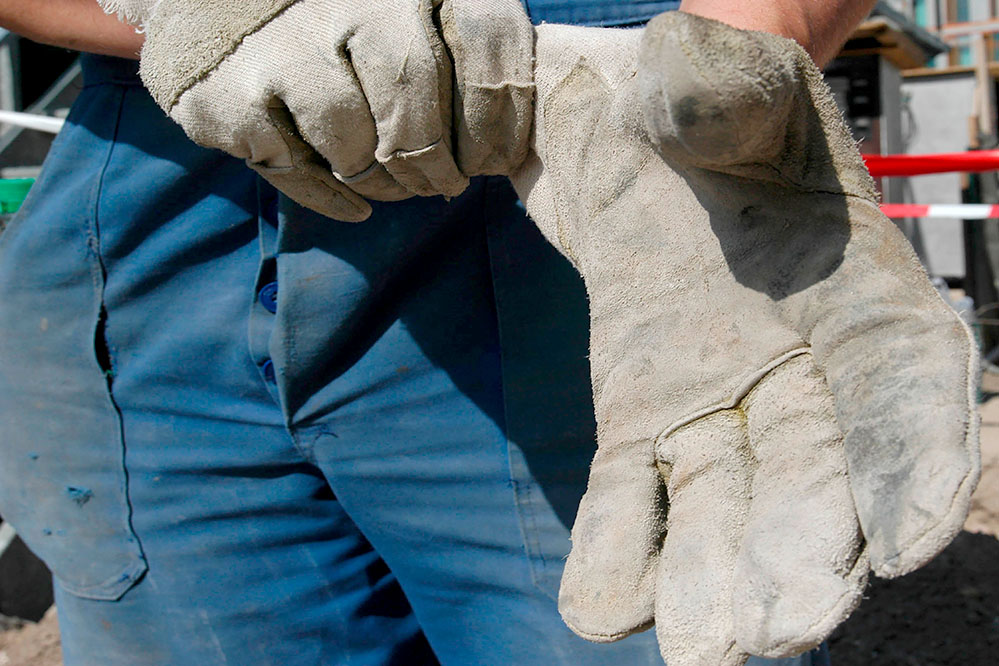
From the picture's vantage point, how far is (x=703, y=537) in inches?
29.3

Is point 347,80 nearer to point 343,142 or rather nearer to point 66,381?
point 343,142

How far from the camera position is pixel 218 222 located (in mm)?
1279

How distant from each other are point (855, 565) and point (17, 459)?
1326 millimetres

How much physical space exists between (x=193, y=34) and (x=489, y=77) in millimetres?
314

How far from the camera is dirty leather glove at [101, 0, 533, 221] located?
89 centimetres

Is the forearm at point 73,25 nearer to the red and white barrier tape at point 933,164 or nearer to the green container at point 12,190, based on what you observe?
the green container at point 12,190

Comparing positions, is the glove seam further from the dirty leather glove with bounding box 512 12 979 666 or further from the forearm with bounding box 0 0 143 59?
the forearm with bounding box 0 0 143 59

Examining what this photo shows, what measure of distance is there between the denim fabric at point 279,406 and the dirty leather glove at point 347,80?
0.71 ft

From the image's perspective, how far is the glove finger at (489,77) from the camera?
3.02 feet

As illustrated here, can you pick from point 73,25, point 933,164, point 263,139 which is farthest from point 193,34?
point 933,164

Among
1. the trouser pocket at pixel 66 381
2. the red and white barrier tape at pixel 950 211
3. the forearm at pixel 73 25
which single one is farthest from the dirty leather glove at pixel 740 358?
the red and white barrier tape at pixel 950 211

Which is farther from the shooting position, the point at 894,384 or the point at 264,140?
the point at 264,140

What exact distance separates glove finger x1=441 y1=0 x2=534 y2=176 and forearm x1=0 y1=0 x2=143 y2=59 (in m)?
0.46

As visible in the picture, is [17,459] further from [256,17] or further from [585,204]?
[585,204]
